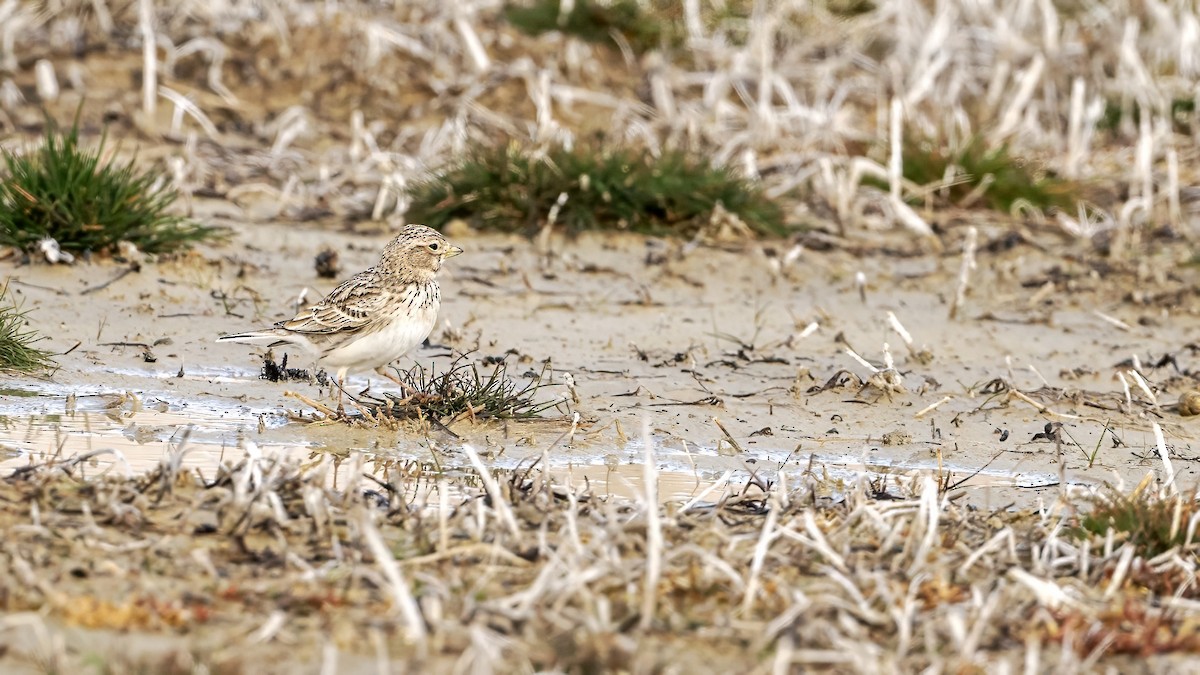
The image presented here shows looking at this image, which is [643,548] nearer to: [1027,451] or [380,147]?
[1027,451]

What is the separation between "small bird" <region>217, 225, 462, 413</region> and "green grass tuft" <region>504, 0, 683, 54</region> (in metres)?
7.12

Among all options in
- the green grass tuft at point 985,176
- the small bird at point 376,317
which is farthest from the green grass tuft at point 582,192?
the small bird at point 376,317

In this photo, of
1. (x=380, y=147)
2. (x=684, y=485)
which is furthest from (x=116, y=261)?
(x=684, y=485)

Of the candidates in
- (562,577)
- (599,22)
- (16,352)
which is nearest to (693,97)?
(599,22)

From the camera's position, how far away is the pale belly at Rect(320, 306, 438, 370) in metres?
7.37

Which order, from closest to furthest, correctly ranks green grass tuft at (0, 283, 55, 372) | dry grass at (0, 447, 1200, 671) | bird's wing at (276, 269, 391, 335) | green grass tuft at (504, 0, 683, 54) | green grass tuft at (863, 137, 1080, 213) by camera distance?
dry grass at (0, 447, 1200, 671) < bird's wing at (276, 269, 391, 335) < green grass tuft at (0, 283, 55, 372) < green grass tuft at (863, 137, 1080, 213) < green grass tuft at (504, 0, 683, 54)

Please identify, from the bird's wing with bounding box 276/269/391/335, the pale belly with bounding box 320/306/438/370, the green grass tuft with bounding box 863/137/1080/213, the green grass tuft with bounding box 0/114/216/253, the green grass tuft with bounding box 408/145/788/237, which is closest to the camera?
the pale belly with bounding box 320/306/438/370

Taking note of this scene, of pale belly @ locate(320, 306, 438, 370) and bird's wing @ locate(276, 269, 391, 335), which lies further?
bird's wing @ locate(276, 269, 391, 335)

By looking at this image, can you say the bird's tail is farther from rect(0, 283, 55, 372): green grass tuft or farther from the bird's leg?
rect(0, 283, 55, 372): green grass tuft

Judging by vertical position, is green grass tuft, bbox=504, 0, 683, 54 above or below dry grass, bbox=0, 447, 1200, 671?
above

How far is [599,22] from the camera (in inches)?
586

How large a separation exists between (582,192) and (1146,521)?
619cm

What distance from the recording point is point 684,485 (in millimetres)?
6469

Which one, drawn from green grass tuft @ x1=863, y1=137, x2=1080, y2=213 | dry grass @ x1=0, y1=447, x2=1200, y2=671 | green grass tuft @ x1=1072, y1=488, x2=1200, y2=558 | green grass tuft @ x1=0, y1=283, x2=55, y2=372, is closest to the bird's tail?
green grass tuft @ x1=0, y1=283, x2=55, y2=372
